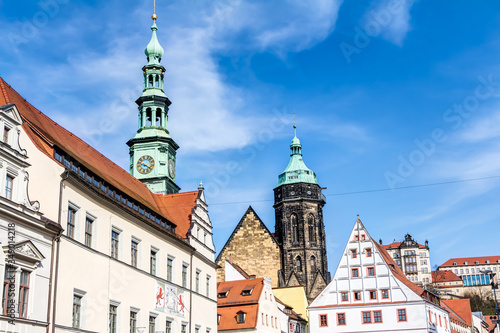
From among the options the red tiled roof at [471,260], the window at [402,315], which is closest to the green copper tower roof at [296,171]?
the window at [402,315]

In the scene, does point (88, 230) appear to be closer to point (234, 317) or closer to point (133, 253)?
point (133, 253)

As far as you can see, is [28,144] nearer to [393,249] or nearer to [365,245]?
[365,245]

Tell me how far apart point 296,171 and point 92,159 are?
158 feet

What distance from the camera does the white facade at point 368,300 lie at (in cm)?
5356

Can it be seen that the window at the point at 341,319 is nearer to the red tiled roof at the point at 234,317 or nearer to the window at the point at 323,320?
the window at the point at 323,320

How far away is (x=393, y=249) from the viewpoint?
173125mm

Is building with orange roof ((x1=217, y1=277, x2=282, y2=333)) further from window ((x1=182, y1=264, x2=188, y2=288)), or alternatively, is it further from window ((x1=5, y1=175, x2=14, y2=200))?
window ((x1=5, y1=175, x2=14, y2=200))

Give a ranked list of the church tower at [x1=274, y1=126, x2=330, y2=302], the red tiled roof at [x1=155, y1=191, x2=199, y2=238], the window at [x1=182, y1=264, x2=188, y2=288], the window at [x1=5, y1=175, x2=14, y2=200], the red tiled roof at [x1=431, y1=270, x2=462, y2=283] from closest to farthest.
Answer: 1. the window at [x1=5, y1=175, x2=14, y2=200]
2. the window at [x1=182, y1=264, x2=188, y2=288]
3. the red tiled roof at [x1=155, y1=191, x2=199, y2=238]
4. the church tower at [x1=274, y1=126, x2=330, y2=302]
5. the red tiled roof at [x1=431, y1=270, x2=462, y2=283]

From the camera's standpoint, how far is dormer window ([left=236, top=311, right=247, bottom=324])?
47.0m

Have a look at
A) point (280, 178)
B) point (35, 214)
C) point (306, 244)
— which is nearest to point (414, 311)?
point (306, 244)

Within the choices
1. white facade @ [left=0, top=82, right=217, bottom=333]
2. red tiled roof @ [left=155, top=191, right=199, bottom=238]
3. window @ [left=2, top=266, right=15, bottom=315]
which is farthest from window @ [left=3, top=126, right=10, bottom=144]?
red tiled roof @ [left=155, top=191, right=199, bottom=238]

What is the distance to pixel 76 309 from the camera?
25.7 metres

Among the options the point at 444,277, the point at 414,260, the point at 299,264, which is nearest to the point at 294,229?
the point at 299,264

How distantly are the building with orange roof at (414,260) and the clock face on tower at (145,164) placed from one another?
127318 mm
